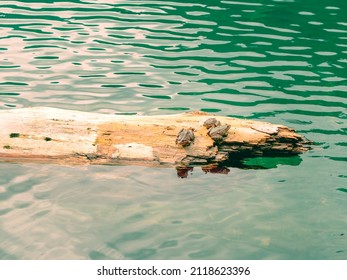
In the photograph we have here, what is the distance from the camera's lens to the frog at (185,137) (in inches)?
315

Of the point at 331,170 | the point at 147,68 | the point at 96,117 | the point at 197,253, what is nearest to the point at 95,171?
the point at 96,117

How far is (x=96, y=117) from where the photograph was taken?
8602 millimetres

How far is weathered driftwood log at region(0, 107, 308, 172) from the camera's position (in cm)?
803

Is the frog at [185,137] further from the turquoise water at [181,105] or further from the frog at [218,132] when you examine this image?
the turquoise water at [181,105]

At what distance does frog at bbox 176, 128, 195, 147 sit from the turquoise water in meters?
0.44

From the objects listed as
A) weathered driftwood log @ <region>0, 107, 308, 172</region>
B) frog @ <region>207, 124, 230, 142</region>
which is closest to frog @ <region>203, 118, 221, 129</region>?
weathered driftwood log @ <region>0, 107, 308, 172</region>

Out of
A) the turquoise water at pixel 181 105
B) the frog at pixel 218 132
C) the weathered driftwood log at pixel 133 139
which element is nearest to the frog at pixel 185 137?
the weathered driftwood log at pixel 133 139

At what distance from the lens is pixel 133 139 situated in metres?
8.16

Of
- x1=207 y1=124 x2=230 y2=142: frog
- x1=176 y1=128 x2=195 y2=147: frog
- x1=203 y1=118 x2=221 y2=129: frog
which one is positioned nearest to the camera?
x1=176 y1=128 x2=195 y2=147: frog

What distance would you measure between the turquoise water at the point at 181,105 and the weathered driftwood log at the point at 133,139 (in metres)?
0.19

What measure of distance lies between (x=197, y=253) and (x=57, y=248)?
63.0 inches

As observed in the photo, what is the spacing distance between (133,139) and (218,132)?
1.21 m

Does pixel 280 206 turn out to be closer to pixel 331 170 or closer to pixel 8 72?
pixel 331 170

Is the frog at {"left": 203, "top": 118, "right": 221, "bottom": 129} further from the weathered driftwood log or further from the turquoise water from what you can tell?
the turquoise water
